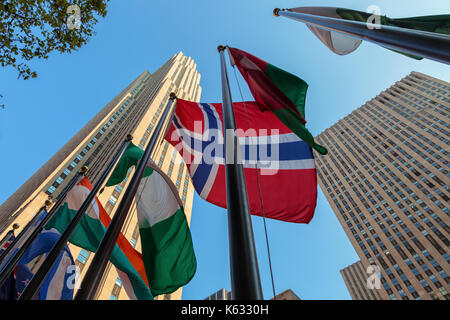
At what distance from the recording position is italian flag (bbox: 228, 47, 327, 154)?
705 cm

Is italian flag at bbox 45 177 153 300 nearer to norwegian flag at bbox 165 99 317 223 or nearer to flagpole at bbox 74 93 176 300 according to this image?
flagpole at bbox 74 93 176 300

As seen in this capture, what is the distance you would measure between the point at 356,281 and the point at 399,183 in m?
49.4

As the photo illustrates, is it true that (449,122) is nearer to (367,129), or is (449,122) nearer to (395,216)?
(367,129)

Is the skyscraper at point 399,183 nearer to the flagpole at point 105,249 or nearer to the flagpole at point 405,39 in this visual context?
the flagpole at point 405,39

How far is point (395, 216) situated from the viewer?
211ft

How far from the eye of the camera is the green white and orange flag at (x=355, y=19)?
5754 mm

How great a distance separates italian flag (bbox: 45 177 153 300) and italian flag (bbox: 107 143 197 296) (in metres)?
0.87

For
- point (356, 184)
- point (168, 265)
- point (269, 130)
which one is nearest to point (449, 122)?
point (356, 184)

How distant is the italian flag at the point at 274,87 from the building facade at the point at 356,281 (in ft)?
303

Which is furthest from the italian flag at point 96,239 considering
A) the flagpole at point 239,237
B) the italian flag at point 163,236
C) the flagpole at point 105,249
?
the flagpole at point 239,237

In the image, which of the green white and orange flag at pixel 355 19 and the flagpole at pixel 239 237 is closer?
the flagpole at pixel 239 237

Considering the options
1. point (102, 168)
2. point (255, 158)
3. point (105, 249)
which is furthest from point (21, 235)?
point (102, 168)

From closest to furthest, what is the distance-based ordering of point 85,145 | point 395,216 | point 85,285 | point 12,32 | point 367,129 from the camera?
point 85,285 < point 12,32 < point 85,145 < point 395,216 < point 367,129

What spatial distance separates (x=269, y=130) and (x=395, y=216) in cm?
7136
